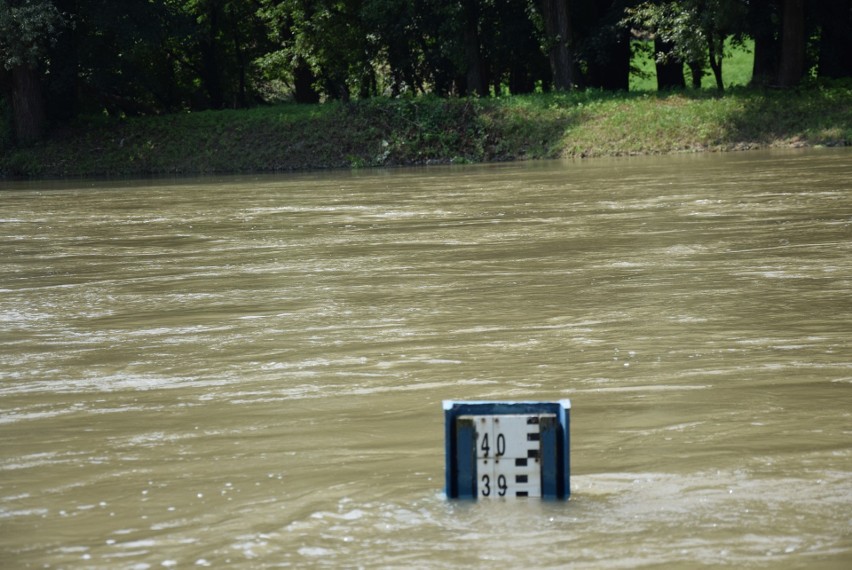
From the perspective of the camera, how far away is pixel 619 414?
598 centimetres

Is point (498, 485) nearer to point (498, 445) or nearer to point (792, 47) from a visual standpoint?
point (498, 445)

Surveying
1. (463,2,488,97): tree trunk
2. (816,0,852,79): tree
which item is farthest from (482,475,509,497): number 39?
(463,2,488,97): tree trunk

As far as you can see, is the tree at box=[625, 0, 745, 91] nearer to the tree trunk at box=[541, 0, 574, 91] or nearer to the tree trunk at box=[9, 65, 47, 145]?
the tree trunk at box=[541, 0, 574, 91]

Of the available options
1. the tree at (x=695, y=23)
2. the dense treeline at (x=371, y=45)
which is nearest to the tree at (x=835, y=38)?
the dense treeline at (x=371, y=45)

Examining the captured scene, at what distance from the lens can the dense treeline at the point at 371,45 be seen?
3878cm

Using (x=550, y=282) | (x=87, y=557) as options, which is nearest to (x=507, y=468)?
(x=87, y=557)

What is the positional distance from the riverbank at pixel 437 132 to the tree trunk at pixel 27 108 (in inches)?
24.9

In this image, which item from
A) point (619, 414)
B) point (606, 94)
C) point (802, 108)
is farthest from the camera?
point (606, 94)

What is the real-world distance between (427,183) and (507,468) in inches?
875

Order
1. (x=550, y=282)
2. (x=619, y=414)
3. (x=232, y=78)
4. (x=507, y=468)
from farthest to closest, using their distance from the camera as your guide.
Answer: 1. (x=232, y=78)
2. (x=550, y=282)
3. (x=619, y=414)
4. (x=507, y=468)


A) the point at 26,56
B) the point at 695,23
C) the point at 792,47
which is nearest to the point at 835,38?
the point at 792,47

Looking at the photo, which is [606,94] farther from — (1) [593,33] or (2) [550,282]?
(2) [550,282]

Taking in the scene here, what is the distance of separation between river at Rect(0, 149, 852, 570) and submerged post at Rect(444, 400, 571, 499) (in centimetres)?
8

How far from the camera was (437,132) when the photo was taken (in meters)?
39.8
